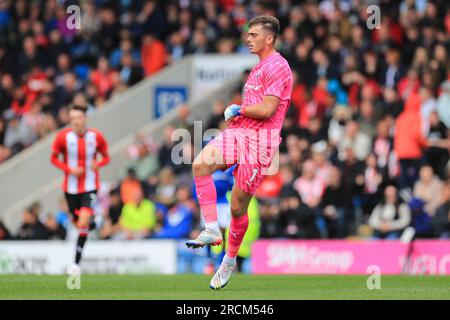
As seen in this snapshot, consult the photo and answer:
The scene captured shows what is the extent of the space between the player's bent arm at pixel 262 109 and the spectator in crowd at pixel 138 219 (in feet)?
34.8

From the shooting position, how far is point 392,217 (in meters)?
20.4

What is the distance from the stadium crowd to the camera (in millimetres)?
21328

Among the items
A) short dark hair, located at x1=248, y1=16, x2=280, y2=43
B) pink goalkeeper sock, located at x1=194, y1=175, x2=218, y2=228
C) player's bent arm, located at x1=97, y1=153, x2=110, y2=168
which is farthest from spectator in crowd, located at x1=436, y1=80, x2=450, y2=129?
pink goalkeeper sock, located at x1=194, y1=175, x2=218, y2=228

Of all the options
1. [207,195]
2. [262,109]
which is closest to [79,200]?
[207,195]

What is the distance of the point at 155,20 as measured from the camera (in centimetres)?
2834

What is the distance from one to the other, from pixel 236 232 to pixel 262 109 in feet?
4.46

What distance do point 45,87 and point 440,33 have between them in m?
9.38

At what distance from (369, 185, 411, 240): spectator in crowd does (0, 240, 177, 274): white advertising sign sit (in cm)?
358

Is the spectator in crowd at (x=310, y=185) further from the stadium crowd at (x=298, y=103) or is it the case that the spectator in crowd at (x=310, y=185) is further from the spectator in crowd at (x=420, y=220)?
the spectator in crowd at (x=420, y=220)

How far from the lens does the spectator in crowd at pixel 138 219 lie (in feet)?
74.6

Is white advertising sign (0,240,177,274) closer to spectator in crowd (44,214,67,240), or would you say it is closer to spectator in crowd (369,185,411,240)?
spectator in crowd (44,214,67,240)

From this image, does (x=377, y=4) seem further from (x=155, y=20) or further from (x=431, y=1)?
(x=155, y=20)

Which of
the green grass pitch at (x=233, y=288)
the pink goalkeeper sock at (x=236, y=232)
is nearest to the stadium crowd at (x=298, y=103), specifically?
the green grass pitch at (x=233, y=288)

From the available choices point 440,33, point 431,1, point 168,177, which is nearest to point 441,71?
point 440,33
